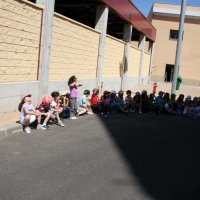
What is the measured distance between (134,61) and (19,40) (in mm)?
14191

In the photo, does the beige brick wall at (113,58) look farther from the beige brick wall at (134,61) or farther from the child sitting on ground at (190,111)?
the child sitting on ground at (190,111)

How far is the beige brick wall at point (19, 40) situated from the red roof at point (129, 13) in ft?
16.4

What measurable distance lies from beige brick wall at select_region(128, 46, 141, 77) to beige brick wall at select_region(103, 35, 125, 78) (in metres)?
2.20

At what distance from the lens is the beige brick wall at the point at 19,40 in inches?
312

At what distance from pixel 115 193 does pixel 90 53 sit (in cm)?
972

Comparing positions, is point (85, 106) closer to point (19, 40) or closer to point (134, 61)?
point (19, 40)

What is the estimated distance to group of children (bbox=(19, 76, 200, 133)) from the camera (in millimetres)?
7367

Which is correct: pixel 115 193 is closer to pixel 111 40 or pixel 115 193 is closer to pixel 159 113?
pixel 159 113

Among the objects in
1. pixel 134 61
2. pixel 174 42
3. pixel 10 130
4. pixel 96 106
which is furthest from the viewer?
pixel 174 42

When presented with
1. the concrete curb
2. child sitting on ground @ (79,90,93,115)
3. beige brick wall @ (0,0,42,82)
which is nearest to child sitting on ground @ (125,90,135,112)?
child sitting on ground @ (79,90,93,115)

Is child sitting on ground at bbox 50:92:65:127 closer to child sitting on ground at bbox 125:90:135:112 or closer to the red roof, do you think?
child sitting on ground at bbox 125:90:135:112

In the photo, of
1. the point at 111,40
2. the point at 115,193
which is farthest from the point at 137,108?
the point at 115,193

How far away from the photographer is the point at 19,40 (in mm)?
8531

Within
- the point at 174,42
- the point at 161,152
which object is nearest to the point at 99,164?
the point at 161,152
